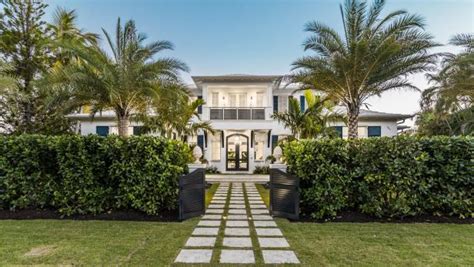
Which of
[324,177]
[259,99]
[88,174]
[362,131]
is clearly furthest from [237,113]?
[88,174]

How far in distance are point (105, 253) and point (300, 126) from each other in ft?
33.7

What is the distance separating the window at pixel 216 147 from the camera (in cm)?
1905

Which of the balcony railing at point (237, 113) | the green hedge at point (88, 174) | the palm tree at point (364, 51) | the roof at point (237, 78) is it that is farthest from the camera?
the balcony railing at point (237, 113)

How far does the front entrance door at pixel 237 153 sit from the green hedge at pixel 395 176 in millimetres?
12681

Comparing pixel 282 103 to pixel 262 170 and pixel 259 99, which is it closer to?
pixel 259 99

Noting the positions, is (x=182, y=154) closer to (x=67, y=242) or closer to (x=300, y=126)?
(x=67, y=242)

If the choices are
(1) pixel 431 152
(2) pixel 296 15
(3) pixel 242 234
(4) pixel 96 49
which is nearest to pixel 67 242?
(3) pixel 242 234

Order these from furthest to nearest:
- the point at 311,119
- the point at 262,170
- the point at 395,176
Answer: the point at 262,170
the point at 311,119
the point at 395,176

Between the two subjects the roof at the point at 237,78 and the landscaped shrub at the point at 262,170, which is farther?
the landscaped shrub at the point at 262,170

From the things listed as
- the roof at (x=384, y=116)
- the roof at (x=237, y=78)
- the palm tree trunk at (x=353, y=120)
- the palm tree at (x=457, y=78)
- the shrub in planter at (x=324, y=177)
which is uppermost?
the roof at (x=237, y=78)

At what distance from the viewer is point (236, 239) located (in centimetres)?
493

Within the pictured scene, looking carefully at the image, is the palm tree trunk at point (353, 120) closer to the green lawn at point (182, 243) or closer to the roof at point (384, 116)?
the green lawn at point (182, 243)

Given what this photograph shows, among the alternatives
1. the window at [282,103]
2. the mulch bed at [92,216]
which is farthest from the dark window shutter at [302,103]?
the mulch bed at [92,216]

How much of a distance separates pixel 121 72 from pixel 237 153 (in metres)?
12.2
